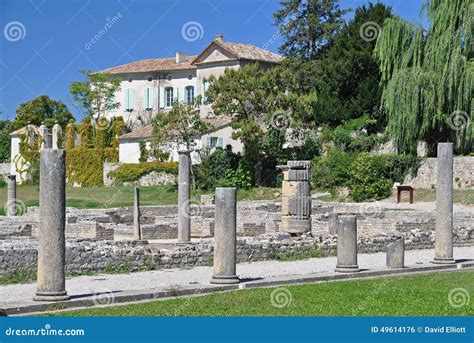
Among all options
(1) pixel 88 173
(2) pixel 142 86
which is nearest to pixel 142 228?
(1) pixel 88 173

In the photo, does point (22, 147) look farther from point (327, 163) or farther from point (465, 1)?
point (465, 1)

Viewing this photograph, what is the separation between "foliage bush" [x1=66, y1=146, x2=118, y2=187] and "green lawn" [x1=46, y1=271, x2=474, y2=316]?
4472 cm

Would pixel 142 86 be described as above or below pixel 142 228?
above

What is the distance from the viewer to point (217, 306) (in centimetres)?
1291

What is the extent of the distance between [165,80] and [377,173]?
31.4 meters

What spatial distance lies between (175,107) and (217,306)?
1414 inches

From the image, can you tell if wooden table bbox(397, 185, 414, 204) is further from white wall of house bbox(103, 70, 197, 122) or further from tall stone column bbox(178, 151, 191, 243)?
white wall of house bbox(103, 70, 197, 122)

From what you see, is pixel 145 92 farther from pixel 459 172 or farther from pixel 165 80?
pixel 459 172

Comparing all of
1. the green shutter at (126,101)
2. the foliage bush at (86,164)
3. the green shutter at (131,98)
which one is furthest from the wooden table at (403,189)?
the green shutter at (126,101)

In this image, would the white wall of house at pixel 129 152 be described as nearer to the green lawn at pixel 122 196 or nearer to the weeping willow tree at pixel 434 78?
the green lawn at pixel 122 196

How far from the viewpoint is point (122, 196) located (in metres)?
47.1

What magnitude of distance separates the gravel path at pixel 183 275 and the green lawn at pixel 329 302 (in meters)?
1.74

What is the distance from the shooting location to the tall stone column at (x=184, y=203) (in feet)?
79.7

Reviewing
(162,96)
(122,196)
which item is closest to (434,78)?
(122,196)
